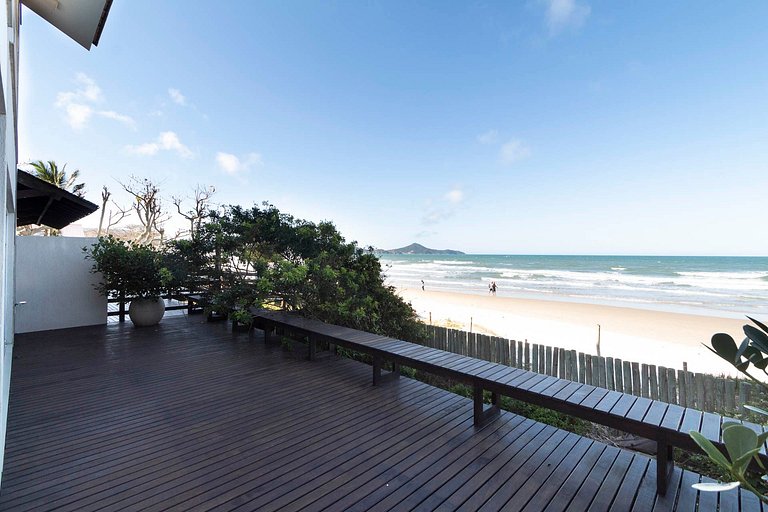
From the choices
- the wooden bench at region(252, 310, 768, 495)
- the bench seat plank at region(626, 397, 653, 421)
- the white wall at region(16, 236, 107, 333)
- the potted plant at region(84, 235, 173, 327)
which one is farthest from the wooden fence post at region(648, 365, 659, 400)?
the white wall at region(16, 236, 107, 333)

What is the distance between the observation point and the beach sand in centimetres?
710

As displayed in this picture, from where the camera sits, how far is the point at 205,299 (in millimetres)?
6219

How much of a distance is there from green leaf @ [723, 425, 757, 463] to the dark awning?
617 cm

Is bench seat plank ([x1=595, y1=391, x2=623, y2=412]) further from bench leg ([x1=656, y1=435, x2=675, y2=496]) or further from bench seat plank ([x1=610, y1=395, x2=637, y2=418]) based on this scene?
bench leg ([x1=656, y1=435, x2=675, y2=496])

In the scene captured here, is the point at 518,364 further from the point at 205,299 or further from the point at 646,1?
the point at 646,1

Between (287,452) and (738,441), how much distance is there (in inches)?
100

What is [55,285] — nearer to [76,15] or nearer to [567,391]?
[76,15]

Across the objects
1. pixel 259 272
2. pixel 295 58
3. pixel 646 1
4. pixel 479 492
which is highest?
pixel 295 58

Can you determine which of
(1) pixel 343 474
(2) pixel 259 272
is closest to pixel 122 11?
(2) pixel 259 272

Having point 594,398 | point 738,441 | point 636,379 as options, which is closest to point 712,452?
point 738,441

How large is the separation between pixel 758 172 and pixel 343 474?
24955mm

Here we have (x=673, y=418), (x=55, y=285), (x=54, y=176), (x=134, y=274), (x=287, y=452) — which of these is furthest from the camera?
(x=54, y=176)

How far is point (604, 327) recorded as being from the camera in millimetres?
10148

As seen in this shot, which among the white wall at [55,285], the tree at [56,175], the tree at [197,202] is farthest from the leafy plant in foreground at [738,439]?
the tree at [197,202]
